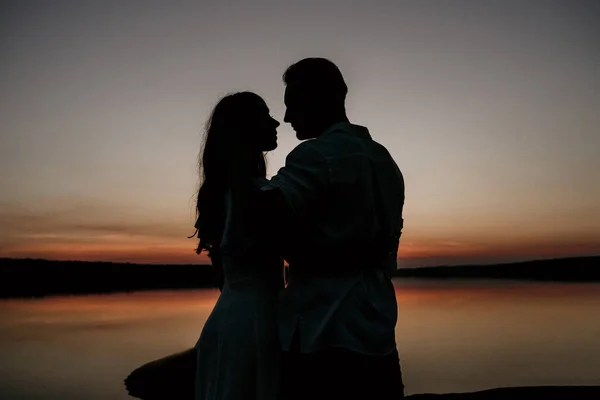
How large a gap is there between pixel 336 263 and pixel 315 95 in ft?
2.18

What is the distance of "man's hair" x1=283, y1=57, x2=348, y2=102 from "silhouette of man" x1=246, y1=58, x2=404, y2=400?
174mm

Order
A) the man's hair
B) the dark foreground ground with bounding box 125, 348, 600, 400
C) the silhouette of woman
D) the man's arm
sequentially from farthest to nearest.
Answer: the dark foreground ground with bounding box 125, 348, 600, 400 → the silhouette of woman → the man's hair → the man's arm

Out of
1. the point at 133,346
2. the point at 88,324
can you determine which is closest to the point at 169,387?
the point at 133,346

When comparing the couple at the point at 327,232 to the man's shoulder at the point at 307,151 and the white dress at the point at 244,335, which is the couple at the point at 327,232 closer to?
the man's shoulder at the point at 307,151

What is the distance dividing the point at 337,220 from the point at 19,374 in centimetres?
2036

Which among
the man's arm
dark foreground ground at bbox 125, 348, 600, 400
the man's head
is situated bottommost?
dark foreground ground at bbox 125, 348, 600, 400

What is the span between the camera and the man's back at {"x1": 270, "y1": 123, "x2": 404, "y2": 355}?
2.30m

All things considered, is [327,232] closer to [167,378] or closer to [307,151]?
[307,151]

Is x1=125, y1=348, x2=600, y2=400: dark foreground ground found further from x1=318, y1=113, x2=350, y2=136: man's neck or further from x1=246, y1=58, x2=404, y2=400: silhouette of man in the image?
x1=318, y1=113, x2=350, y2=136: man's neck

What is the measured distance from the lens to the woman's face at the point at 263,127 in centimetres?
303

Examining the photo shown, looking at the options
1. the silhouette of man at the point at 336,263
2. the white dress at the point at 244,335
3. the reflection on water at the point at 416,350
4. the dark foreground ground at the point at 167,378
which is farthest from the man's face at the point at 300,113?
the reflection on water at the point at 416,350

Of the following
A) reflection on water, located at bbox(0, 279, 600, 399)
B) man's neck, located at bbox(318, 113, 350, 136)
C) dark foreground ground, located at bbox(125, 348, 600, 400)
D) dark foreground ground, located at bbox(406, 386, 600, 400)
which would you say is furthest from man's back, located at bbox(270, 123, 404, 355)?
reflection on water, located at bbox(0, 279, 600, 399)

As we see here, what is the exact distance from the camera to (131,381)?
16.4 feet

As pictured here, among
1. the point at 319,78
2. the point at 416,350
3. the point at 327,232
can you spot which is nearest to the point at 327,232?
the point at 327,232
